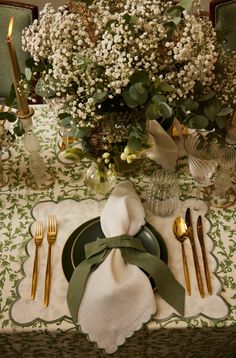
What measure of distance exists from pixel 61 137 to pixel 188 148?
466 millimetres

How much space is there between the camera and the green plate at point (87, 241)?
3.63 feet

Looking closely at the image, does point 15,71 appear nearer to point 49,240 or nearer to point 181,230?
point 49,240

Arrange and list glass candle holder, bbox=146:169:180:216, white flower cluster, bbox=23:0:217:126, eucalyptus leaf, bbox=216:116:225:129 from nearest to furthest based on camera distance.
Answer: white flower cluster, bbox=23:0:217:126
eucalyptus leaf, bbox=216:116:225:129
glass candle holder, bbox=146:169:180:216

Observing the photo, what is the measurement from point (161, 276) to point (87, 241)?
24 centimetres

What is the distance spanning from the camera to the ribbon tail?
1.02 m

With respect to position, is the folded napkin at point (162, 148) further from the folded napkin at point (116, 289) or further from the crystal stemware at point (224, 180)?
the folded napkin at point (116, 289)

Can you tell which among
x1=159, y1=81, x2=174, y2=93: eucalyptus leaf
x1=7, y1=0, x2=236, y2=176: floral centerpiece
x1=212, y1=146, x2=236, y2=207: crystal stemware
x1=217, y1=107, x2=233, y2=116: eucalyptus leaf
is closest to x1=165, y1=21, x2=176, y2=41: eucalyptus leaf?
A: x1=7, y1=0, x2=236, y2=176: floral centerpiece

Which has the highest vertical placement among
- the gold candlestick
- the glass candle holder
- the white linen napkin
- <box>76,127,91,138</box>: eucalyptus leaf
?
the gold candlestick

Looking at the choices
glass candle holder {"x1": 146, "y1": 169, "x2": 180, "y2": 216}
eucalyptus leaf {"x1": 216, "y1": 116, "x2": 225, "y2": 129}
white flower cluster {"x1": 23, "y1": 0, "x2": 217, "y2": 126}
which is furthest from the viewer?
glass candle holder {"x1": 146, "y1": 169, "x2": 180, "y2": 216}

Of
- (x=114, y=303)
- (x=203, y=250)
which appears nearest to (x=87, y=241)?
(x=114, y=303)

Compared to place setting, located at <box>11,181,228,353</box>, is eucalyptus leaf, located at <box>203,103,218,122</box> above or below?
above

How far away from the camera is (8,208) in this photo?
4.17 ft

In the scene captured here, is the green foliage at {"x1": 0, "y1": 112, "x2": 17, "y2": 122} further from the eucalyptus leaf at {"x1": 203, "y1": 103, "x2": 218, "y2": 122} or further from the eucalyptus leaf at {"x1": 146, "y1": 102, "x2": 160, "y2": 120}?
the eucalyptus leaf at {"x1": 203, "y1": 103, "x2": 218, "y2": 122}

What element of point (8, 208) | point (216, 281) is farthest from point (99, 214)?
point (216, 281)
